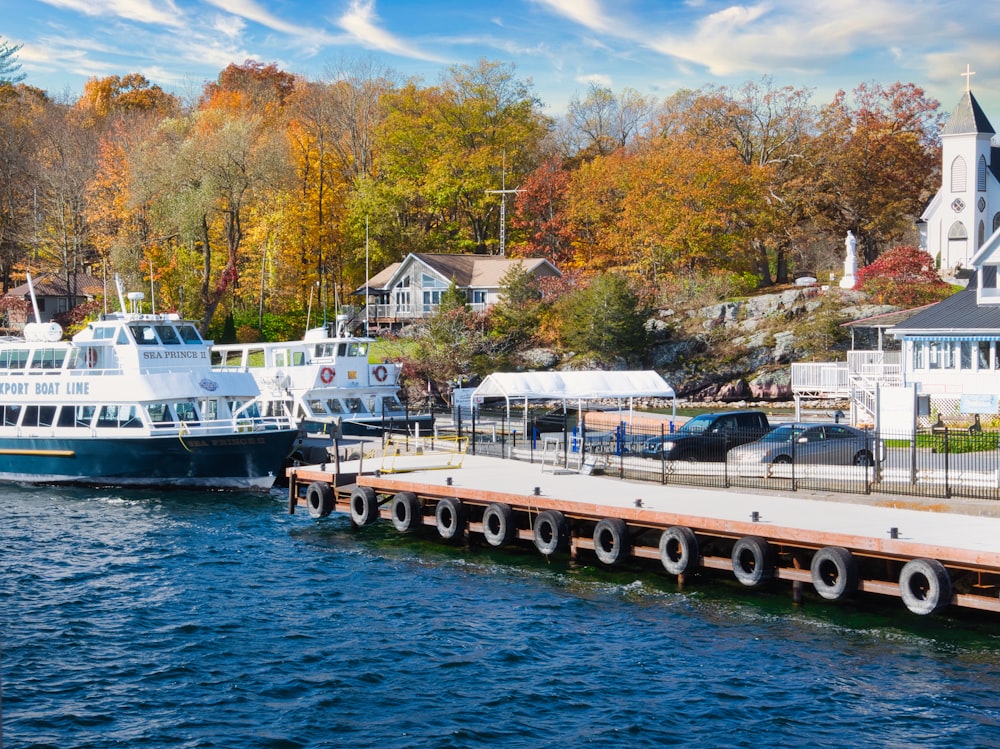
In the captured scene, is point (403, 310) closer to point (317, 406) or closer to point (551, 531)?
point (317, 406)

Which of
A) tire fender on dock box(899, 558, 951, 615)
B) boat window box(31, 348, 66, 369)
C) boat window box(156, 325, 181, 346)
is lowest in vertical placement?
tire fender on dock box(899, 558, 951, 615)

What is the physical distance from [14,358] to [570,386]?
21.7m

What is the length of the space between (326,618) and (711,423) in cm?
1550

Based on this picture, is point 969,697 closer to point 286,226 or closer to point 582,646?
point 582,646

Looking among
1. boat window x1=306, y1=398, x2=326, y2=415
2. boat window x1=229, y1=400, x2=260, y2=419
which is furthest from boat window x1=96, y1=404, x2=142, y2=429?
boat window x1=306, y1=398, x2=326, y2=415

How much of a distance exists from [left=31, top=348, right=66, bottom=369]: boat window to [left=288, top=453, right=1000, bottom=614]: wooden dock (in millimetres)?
14433

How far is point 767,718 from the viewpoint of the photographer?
1745cm

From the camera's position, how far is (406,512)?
95.9 ft

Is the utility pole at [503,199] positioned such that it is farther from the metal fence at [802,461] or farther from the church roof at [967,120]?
the metal fence at [802,461]

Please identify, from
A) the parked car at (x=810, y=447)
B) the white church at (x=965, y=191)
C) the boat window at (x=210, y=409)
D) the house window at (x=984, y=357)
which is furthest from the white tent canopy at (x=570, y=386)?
the white church at (x=965, y=191)

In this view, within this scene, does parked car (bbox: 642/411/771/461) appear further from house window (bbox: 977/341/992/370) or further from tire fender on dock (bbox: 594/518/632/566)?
house window (bbox: 977/341/992/370)

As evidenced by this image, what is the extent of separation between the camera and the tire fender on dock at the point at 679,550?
23922 mm

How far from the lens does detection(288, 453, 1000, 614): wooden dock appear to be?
21.0 m

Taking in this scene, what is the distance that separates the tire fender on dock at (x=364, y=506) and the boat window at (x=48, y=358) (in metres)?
17.5
